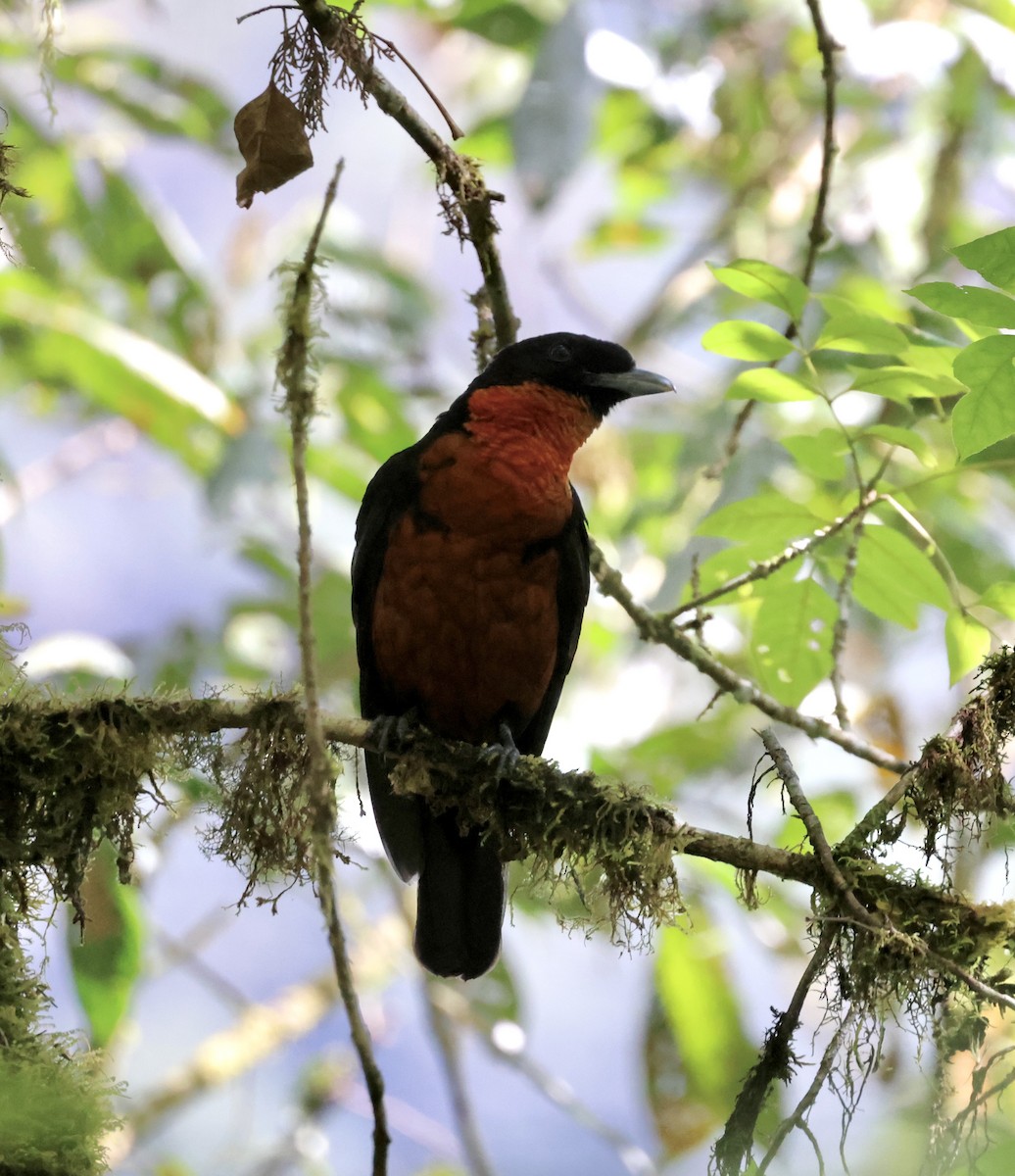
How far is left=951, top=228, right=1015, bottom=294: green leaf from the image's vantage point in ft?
5.53

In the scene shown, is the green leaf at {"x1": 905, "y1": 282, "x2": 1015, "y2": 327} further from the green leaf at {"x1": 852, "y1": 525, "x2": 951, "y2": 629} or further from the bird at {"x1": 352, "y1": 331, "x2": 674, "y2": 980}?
the bird at {"x1": 352, "y1": 331, "x2": 674, "y2": 980}

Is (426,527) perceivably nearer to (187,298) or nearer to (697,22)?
(187,298)

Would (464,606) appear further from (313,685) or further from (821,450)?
(313,685)

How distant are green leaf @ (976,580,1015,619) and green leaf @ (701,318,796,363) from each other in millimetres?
555

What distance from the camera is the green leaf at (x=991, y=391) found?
1775 mm

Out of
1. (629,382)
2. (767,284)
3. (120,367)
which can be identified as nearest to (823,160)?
(629,382)

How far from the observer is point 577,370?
3.59 m

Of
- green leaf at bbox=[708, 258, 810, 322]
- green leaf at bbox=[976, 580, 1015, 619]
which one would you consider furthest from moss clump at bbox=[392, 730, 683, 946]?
green leaf at bbox=[708, 258, 810, 322]

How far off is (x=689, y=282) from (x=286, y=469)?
2.25m

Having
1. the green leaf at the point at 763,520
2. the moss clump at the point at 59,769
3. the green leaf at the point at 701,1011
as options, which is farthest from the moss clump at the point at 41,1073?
the green leaf at the point at 701,1011

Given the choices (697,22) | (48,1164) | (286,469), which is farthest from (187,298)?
(48,1164)

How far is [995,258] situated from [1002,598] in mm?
742

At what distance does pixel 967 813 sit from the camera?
2.23 metres

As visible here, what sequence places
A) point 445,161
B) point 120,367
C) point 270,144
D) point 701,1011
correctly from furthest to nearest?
point 701,1011 → point 120,367 → point 445,161 → point 270,144
